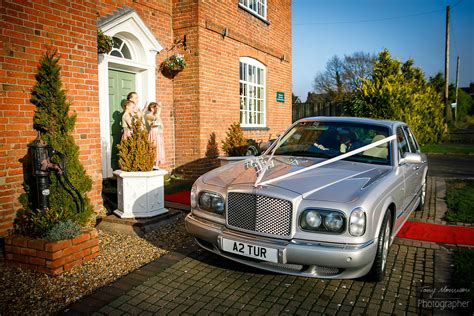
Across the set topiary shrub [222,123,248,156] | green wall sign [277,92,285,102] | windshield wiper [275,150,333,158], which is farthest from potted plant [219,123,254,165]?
green wall sign [277,92,285,102]

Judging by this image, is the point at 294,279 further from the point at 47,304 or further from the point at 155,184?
the point at 155,184

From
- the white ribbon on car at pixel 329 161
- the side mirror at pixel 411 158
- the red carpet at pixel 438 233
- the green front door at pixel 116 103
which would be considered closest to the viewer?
the white ribbon on car at pixel 329 161

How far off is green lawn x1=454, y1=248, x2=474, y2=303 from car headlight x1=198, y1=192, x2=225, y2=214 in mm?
2403

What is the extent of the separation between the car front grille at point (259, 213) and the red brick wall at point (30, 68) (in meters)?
3.09

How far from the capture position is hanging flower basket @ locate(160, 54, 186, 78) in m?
8.64

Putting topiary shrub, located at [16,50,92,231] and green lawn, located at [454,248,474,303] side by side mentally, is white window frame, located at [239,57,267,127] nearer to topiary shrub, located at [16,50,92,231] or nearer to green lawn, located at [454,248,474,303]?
topiary shrub, located at [16,50,92,231]

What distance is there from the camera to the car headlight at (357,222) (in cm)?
306

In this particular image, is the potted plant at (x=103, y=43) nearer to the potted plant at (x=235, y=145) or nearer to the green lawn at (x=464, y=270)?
the potted plant at (x=235, y=145)

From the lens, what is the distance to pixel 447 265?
407 centimetres

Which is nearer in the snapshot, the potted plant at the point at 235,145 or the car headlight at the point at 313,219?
the car headlight at the point at 313,219

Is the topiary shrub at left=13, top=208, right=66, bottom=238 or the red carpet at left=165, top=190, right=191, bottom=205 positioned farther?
the red carpet at left=165, top=190, right=191, bottom=205

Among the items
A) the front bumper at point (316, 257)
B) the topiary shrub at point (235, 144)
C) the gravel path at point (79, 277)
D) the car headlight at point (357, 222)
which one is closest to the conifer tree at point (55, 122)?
the gravel path at point (79, 277)

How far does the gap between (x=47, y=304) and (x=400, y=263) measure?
3680 mm

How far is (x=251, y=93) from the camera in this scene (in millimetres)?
11820
